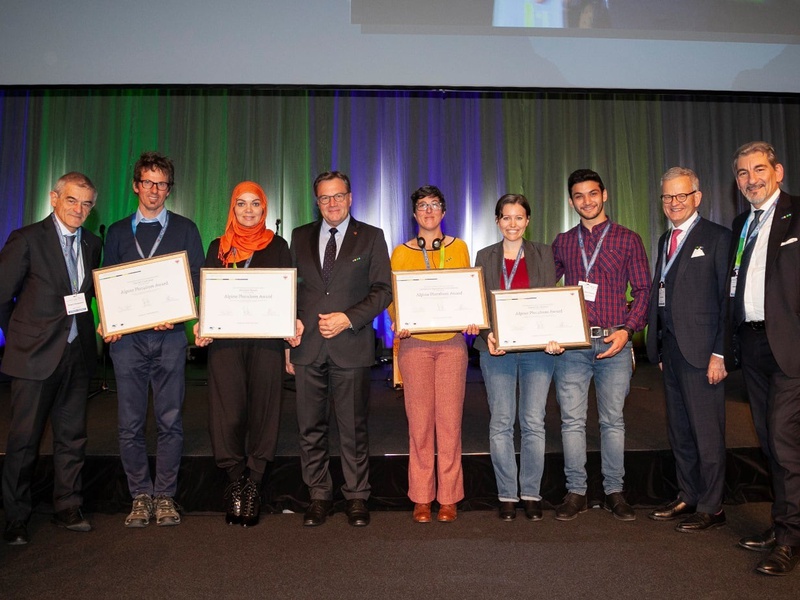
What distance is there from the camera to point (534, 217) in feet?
23.9

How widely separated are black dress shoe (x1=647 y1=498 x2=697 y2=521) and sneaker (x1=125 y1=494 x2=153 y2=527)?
2450mm

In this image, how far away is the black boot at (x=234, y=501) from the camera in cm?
277

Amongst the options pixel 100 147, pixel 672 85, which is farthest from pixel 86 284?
pixel 100 147

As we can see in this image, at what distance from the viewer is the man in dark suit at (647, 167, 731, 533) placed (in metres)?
2.68

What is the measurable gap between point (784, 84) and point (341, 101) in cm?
452

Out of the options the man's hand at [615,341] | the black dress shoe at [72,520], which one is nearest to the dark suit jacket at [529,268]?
the man's hand at [615,341]

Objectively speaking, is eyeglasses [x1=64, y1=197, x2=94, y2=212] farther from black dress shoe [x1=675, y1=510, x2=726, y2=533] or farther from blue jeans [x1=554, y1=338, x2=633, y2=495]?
black dress shoe [x1=675, y1=510, x2=726, y2=533]

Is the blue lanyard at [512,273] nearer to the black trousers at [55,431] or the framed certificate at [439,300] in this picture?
the framed certificate at [439,300]

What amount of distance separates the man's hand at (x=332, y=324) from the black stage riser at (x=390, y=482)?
0.80 metres

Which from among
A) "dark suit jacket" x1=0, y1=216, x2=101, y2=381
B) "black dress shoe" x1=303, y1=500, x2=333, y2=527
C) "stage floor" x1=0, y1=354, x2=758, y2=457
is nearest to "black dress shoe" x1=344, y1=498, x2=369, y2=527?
"black dress shoe" x1=303, y1=500, x2=333, y2=527

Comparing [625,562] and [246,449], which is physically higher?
[246,449]

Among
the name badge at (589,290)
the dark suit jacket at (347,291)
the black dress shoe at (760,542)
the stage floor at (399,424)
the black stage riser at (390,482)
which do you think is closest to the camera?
the black dress shoe at (760,542)

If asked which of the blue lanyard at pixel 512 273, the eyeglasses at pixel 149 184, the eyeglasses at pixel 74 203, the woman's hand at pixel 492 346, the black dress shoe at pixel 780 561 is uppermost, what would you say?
the eyeglasses at pixel 149 184

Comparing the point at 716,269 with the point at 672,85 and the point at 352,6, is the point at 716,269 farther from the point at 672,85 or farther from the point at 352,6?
the point at 352,6
